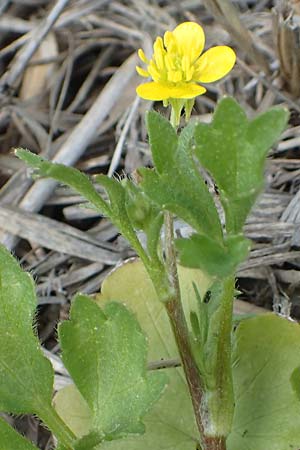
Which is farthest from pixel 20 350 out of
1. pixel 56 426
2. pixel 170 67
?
pixel 170 67

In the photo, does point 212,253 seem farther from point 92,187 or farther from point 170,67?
point 170,67

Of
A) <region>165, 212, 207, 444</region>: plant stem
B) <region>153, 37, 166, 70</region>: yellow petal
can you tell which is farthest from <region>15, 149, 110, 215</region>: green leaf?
<region>153, 37, 166, 70</region>: yellow petal

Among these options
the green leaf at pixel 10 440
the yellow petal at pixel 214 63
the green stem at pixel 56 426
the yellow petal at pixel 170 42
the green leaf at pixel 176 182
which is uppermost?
the yellow petal at pixel 170 42

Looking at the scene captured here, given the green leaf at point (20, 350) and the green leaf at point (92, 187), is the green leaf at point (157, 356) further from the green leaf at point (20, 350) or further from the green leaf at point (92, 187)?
the green leaf at point (92, 187)

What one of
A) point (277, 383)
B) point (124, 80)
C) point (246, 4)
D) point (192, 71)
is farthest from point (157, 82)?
point (246, 4)

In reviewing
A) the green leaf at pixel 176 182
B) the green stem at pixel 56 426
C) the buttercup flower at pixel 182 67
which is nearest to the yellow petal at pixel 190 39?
the buttercup flower at pixel 182 67

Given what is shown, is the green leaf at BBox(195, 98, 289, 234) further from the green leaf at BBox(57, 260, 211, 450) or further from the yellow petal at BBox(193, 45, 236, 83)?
the green leaf at BBox(57, 260, 211, 450)
